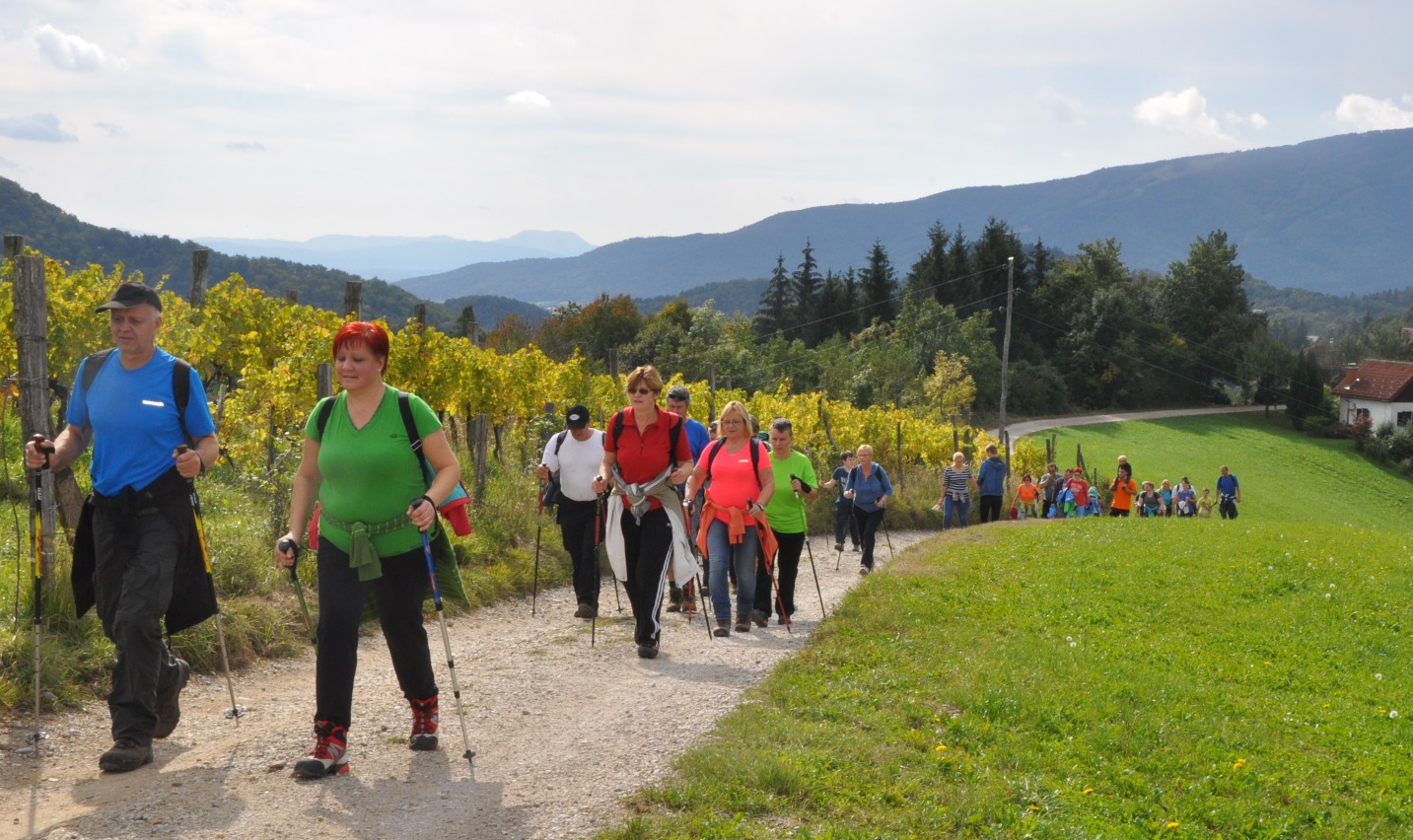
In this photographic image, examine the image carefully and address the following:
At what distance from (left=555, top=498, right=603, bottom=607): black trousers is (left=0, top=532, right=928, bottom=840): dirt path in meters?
1.70

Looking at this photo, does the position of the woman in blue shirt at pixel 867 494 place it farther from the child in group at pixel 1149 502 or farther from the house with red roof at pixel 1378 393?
the house with red roof at pixel 1378 393

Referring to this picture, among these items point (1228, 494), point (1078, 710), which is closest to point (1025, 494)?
point (1228, 494)

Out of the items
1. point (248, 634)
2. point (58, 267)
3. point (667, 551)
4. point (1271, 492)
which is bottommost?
point (1271, 492)

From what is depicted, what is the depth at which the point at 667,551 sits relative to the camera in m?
9.27

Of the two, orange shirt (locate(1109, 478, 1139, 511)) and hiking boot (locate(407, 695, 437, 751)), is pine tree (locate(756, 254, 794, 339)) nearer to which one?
orange shirt (locate(1109, 478, 1139, 511))

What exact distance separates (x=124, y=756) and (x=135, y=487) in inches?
50.4

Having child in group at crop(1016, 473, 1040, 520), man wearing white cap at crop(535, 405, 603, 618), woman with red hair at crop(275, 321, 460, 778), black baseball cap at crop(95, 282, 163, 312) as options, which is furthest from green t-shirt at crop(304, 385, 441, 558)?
child in group at crop(1016, 473, 1040, 520)

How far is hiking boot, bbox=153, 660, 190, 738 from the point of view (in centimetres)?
637

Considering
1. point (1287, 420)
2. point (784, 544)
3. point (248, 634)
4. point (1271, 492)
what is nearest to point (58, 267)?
point (248, 634)

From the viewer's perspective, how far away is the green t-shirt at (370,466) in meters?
5.88

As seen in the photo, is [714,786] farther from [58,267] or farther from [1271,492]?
[1271,492]

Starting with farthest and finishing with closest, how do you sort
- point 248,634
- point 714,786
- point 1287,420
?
point 1287,420 → point 248,634 → point 714,786

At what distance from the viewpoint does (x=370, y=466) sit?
5883mm

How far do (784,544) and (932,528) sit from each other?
1669 cm
